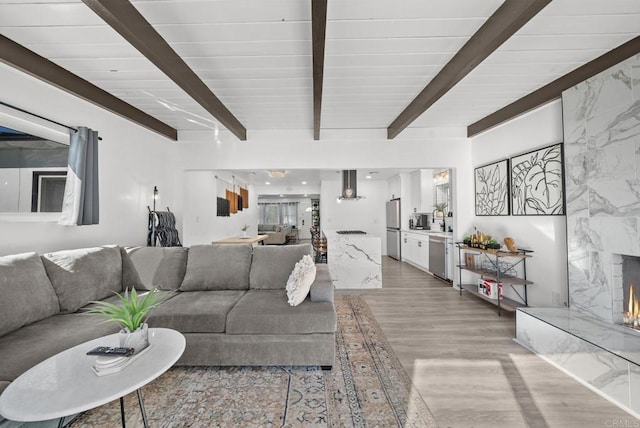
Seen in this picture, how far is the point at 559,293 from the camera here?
2.97 metres

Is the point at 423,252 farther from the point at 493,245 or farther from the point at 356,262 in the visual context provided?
the point at 493,245

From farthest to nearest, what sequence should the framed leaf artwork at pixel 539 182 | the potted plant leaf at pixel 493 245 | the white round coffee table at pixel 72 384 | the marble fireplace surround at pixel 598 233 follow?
1. the potted plant leaf at pixel 493 245
2. the framed leaf artwork at pixel 539 182
3. the marble fireplace surround at pixel 598 233
4. the white round coffee table at pixel 72 384

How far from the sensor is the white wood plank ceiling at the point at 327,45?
5.97 feet

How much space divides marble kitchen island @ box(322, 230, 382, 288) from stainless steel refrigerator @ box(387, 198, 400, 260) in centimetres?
291

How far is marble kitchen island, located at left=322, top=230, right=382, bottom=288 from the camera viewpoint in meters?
4.50

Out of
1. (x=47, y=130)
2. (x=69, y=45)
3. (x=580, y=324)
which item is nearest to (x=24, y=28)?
(x=69, y=45)

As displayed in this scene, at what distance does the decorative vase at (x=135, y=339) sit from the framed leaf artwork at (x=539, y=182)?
3.90 meters

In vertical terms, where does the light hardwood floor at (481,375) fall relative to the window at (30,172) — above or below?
below

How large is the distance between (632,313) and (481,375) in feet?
4.76

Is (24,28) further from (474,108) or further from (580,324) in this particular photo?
(580,324)

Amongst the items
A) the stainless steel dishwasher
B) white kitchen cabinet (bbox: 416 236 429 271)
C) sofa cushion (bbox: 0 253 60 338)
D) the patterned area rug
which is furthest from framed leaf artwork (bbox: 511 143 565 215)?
sofa cushion (bbox: 0 253 60 338)

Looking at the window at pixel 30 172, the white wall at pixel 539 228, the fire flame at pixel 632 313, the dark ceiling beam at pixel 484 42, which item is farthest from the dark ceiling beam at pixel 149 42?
the fire flame at pixel 632 313

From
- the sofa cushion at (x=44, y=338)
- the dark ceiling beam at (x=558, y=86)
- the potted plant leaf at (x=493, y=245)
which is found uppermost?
the dark ceiling beam at (x=558, y=86)

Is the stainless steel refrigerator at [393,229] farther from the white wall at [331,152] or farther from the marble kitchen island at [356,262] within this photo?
the marble kitchen island at [356,262]
